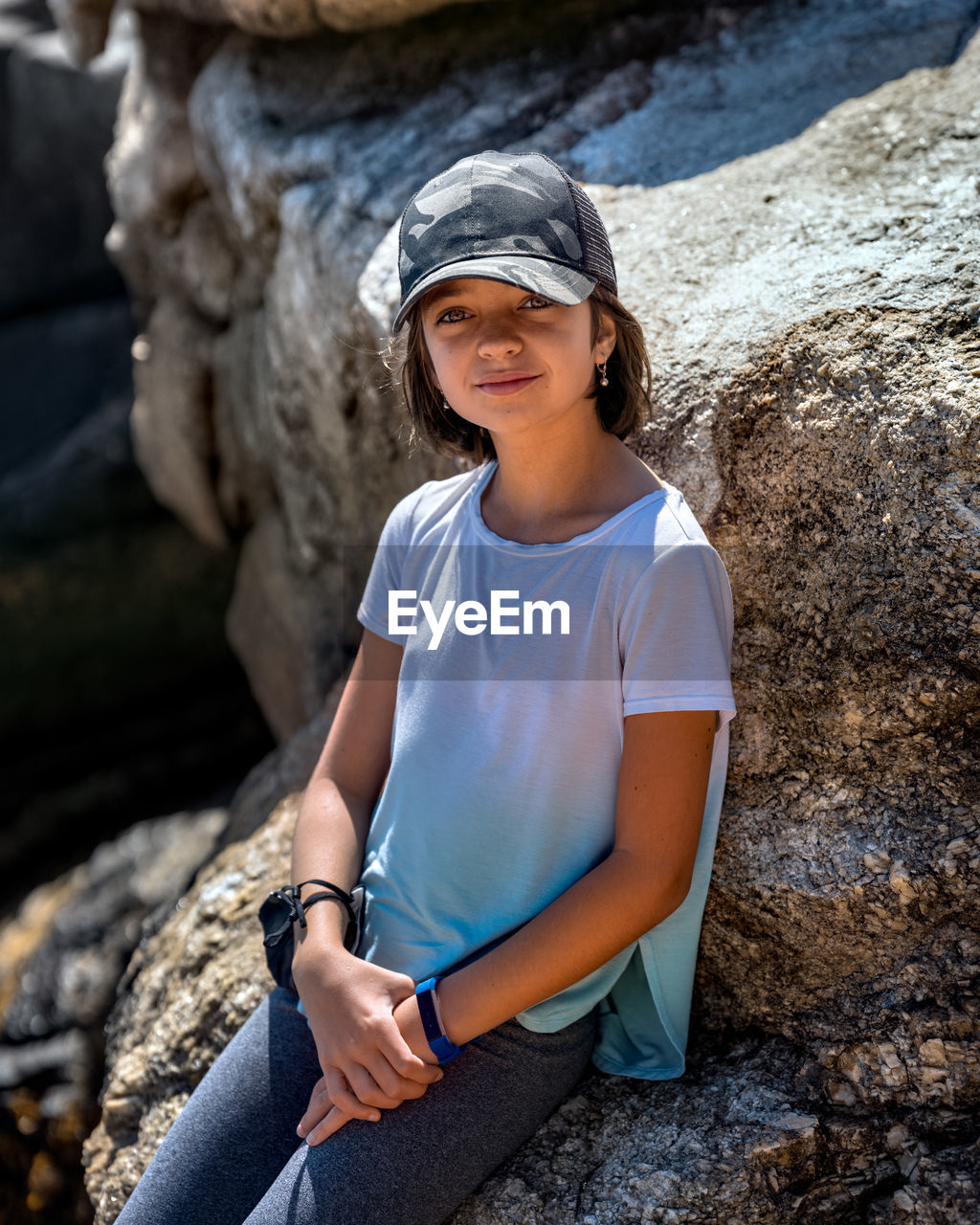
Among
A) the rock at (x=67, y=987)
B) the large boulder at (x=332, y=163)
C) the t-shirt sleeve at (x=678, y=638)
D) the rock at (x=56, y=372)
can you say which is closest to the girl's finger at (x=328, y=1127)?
the t-shirt sleeve at (x=678, y=638)

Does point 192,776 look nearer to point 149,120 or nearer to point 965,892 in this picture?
point 149,120

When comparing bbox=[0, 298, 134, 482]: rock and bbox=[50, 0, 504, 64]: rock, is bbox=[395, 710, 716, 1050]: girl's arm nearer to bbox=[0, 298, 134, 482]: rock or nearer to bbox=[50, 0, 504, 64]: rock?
bbox=[50, 0, 504, 64]: rock

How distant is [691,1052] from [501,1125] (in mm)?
297

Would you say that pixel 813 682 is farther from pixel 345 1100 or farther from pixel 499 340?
pixel 345 1100

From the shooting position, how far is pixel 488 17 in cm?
279

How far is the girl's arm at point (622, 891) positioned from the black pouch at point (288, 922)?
0.20 m

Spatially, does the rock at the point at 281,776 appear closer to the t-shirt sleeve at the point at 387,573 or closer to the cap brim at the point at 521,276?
the t-shirt sleeve at the point at 387,573

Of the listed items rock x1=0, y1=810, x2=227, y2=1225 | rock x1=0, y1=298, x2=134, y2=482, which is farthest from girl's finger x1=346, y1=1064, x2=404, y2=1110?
rock x1=0, y1=298, x2=134, y2=482

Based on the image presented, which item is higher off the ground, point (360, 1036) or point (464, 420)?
point (464, 420)

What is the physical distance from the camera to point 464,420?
1.63 m

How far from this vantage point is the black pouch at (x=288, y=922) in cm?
142

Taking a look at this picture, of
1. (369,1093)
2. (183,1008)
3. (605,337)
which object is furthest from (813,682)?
(183,1008)

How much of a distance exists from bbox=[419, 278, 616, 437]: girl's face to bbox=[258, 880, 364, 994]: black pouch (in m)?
0.62

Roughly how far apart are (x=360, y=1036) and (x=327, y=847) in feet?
0.94
